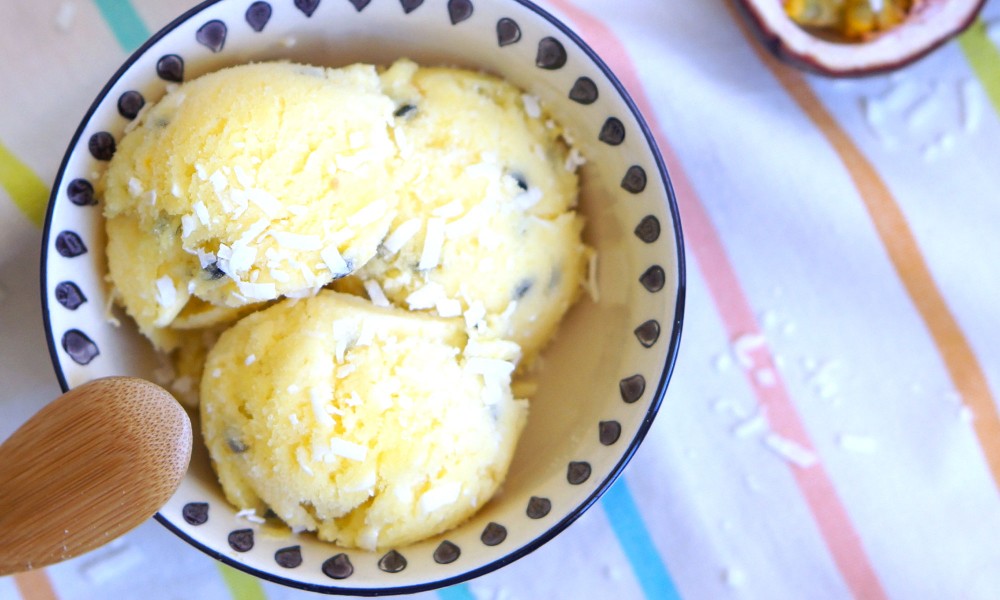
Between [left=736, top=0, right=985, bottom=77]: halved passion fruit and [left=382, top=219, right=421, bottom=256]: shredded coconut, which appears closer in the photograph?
[left=382, top=219, right=421, bottom=256]: shredded coconut

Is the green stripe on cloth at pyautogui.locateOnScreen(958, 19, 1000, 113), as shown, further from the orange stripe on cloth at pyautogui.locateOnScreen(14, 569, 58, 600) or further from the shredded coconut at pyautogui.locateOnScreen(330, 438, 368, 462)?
the orange stripe on cloth at pyautogui.locateOnScreen(14, 569, 58, 600)

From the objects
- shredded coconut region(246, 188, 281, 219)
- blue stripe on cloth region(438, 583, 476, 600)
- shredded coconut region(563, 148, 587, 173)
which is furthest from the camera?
blue stripe on cloth region(438, 583, 476, 600)

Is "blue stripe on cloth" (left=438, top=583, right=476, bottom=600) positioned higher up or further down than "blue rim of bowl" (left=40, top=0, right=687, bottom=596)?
further down

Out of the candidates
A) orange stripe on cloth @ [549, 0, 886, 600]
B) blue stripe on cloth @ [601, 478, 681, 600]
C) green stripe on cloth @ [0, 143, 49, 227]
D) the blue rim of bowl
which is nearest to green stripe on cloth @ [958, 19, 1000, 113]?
orange stripe on cloth @ [549, 0, 886, 600]

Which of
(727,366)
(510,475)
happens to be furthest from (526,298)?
(727,366)

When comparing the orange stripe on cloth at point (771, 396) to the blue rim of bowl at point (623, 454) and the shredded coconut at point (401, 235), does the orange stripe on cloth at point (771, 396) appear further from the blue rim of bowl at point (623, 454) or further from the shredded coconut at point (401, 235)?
the shredded coconut at point (401, 235)

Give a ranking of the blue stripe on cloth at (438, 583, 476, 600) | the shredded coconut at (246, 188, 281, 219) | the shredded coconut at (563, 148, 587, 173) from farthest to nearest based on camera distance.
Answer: the blue stripe on cloth at (438, 583, 476, 600) → the shredded coconut at (563, 148, 587, 173) → the shredded coconut at (246, 188, 281, 219)

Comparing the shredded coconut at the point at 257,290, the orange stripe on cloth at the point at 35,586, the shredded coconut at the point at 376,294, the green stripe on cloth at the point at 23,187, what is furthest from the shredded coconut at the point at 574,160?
the orange stripe on cloth at the point at 35,586
